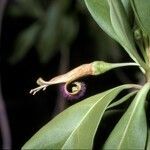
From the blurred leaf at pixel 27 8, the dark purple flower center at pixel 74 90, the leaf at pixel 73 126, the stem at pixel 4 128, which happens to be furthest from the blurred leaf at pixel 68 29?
the leaf at pixel 73 126

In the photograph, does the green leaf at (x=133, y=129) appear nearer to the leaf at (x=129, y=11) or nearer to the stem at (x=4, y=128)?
the leaf at (x=129, y=11)

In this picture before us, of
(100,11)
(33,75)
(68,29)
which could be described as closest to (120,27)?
(100,11)

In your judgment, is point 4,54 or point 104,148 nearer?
point 104,148

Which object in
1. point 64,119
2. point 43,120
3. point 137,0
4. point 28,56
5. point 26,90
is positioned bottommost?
point 43,120

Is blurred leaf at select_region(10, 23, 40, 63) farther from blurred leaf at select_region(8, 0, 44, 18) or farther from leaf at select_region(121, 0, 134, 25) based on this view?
leaf at select_region(121, 0, 134, 25)

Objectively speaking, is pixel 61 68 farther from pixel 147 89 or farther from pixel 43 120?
pixel 147 89

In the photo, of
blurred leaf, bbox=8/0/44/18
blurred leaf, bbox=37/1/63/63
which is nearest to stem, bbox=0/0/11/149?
blurred leaf, bbox=8/0/44/18

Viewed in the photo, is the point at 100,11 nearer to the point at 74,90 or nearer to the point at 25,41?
the point at 74,90

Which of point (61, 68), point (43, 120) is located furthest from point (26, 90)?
point (61, 68)

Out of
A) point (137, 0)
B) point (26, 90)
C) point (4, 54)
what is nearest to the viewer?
point (137, 0)
